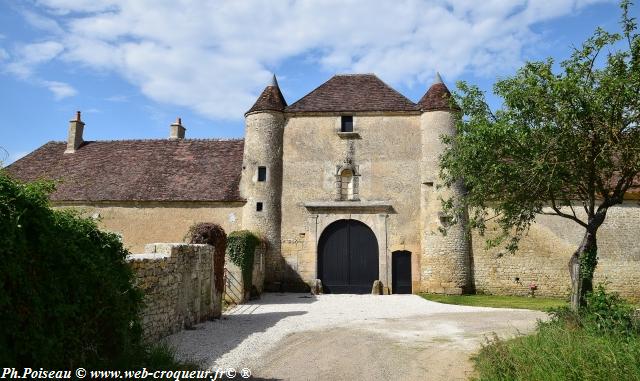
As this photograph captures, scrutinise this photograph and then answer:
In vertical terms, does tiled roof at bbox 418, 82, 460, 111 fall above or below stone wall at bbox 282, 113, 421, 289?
above

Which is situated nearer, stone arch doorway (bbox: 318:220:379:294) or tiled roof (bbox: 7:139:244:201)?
stone arch doorway (bbox: 318:220:379:294)

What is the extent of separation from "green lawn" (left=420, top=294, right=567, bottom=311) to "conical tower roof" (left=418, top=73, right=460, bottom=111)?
681cm

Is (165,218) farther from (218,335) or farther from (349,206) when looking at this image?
(218,335)

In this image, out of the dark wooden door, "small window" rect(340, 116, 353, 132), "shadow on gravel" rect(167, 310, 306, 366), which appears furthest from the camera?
"small window" rect(340, 116, 353, 132)

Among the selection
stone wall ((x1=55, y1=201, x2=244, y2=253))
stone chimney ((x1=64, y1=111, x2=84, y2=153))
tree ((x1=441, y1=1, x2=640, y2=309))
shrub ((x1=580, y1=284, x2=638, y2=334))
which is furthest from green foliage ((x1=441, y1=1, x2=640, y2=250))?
stone chimney ((x1=64, y1=111, x2=84, y2=153))

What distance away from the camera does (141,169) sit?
66.7ft

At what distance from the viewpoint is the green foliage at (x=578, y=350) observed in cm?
524

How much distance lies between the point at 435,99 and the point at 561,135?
32.0 feet

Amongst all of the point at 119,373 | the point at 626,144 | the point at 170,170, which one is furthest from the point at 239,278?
the point at 626,144

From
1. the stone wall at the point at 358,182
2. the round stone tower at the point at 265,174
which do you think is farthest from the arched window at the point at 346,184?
the round stone tower at the point at 265,174

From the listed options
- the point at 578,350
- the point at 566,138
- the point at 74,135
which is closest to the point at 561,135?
the point at 566,138

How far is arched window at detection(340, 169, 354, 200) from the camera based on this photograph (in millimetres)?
18595

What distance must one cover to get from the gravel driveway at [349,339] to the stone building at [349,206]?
4071 millimetres

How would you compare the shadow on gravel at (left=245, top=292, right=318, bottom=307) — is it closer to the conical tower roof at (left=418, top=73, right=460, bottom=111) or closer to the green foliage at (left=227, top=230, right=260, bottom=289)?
the green foliage at (left=227, top=230, right=260, bottom=289)
